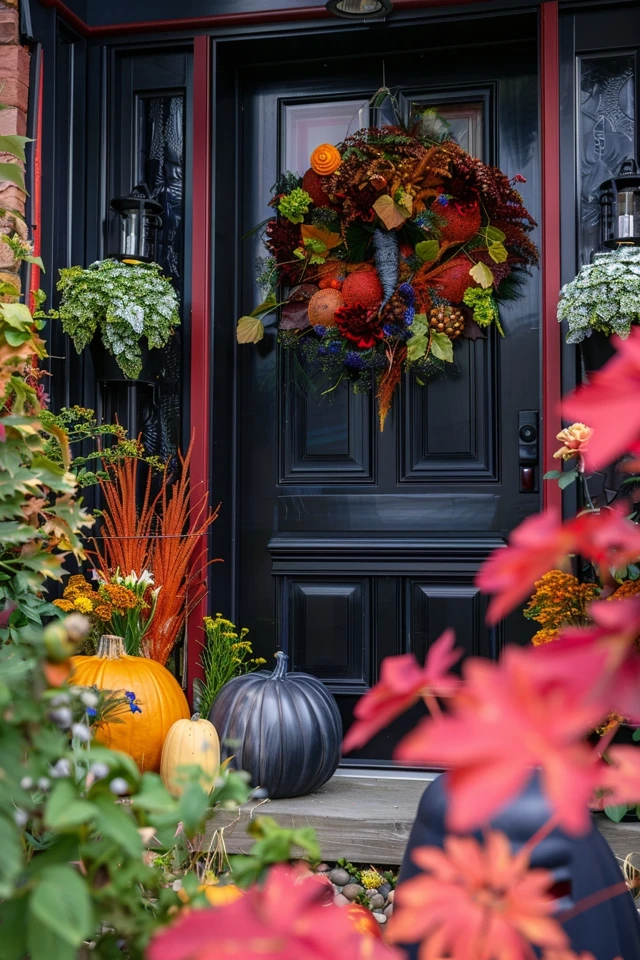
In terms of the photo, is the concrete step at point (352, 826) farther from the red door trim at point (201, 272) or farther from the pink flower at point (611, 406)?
the pink flower at point (611, 406)

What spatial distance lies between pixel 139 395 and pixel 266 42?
49.4 inches

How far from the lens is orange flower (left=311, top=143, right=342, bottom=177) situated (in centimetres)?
307

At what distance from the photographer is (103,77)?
3145 millimetres

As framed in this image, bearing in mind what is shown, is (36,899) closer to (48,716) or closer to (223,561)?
(48,716)

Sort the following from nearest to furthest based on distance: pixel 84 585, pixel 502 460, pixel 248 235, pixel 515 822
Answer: pixel 515 822 → pixel 84 585 → pixel 502 460 → pixel 248 235

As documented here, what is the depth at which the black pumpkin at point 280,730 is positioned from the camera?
8.21 ft

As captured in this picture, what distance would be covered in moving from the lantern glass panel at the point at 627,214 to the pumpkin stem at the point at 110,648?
188cm

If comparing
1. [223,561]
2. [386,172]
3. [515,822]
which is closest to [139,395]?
[223,561]

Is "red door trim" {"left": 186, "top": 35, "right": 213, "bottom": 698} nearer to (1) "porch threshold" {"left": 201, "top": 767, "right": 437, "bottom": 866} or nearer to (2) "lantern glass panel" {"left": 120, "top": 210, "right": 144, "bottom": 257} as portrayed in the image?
(2) "lantern glass panel" {"left": 120, "top": 210, "right": 144, "bottom": 257}

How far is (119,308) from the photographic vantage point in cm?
276

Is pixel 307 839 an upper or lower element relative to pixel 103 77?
lower

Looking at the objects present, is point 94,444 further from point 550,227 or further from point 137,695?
point 550,227

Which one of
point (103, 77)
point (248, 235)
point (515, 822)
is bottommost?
point (515, 822)

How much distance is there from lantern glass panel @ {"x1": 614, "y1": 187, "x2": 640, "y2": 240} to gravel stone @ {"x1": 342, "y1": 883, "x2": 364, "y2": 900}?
1.92 metres
